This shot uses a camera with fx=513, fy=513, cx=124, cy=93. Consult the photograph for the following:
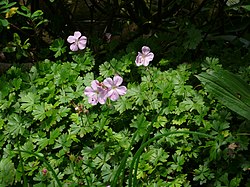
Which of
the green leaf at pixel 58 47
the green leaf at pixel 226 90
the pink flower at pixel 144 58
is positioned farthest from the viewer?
the green leaf at pixel 58 47

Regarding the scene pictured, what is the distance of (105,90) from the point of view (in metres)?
2.40

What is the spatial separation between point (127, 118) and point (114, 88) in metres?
0.20

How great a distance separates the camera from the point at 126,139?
2.45 metres

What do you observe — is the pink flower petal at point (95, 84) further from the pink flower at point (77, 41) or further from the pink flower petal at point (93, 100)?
the pink flower at point (77, 41)

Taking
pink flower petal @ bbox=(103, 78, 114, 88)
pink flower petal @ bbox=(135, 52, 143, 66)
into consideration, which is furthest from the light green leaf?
pink flower petal @ bbox=(135, 52, 143, 66)

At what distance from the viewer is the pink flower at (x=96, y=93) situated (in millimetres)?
2402

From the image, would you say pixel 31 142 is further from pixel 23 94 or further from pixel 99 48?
pixel 99 48

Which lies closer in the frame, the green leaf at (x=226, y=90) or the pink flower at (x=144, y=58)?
the green leaf at (x=226, y=90)

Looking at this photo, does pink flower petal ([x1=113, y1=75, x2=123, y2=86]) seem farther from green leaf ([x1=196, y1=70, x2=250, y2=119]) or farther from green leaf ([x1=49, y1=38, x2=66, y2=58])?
green leaf ([x1=49, y1=38, x2=66, y2=58])

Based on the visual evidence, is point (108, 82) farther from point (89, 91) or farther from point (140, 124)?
point (140, 124)

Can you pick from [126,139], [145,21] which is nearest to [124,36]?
[145,21]

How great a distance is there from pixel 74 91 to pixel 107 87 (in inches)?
12.1

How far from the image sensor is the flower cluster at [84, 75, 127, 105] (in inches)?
94.5

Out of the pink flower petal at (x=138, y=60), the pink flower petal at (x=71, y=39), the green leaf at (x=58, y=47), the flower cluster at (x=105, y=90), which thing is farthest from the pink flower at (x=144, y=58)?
the green leaf at (x=58, y=47)
